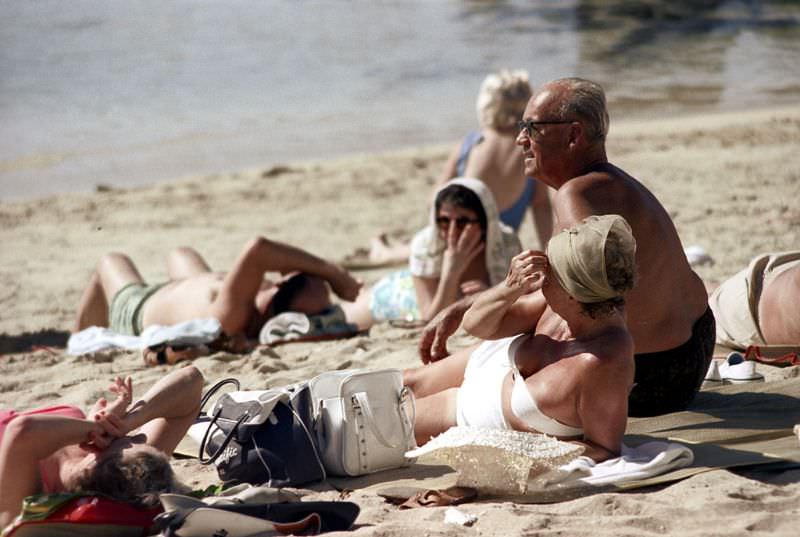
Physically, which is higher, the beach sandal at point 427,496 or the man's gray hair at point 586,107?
the man's gray hair at point 586,107

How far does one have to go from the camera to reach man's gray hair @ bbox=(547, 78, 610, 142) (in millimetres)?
3852

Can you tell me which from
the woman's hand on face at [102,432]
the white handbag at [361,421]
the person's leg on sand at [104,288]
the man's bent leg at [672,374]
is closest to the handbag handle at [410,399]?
the white handbag at [361,421]

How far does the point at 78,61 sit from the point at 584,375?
14.4 metres

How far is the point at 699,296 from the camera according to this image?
13.5ft

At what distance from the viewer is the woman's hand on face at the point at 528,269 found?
3.41 metres

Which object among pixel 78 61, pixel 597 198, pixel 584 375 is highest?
pixel 78 61

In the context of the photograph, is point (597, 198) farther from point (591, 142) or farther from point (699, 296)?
point (699, 296)

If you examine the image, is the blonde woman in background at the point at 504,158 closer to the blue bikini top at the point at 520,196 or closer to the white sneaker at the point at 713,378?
the blue bikini top at the point at 520,196

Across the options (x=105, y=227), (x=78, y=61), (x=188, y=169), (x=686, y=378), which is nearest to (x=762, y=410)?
(x=686, y=378)

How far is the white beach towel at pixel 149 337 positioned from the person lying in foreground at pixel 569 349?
7.03ft

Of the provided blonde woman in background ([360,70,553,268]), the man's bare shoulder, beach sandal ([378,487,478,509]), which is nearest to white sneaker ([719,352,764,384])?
the man's bare shoulder

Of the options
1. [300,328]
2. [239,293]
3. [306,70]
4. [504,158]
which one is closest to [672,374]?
[300,328]

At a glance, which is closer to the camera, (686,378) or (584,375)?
(584,375)

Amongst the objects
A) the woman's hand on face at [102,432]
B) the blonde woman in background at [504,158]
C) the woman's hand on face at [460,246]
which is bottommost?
the woman's hand on face at [102,432]
